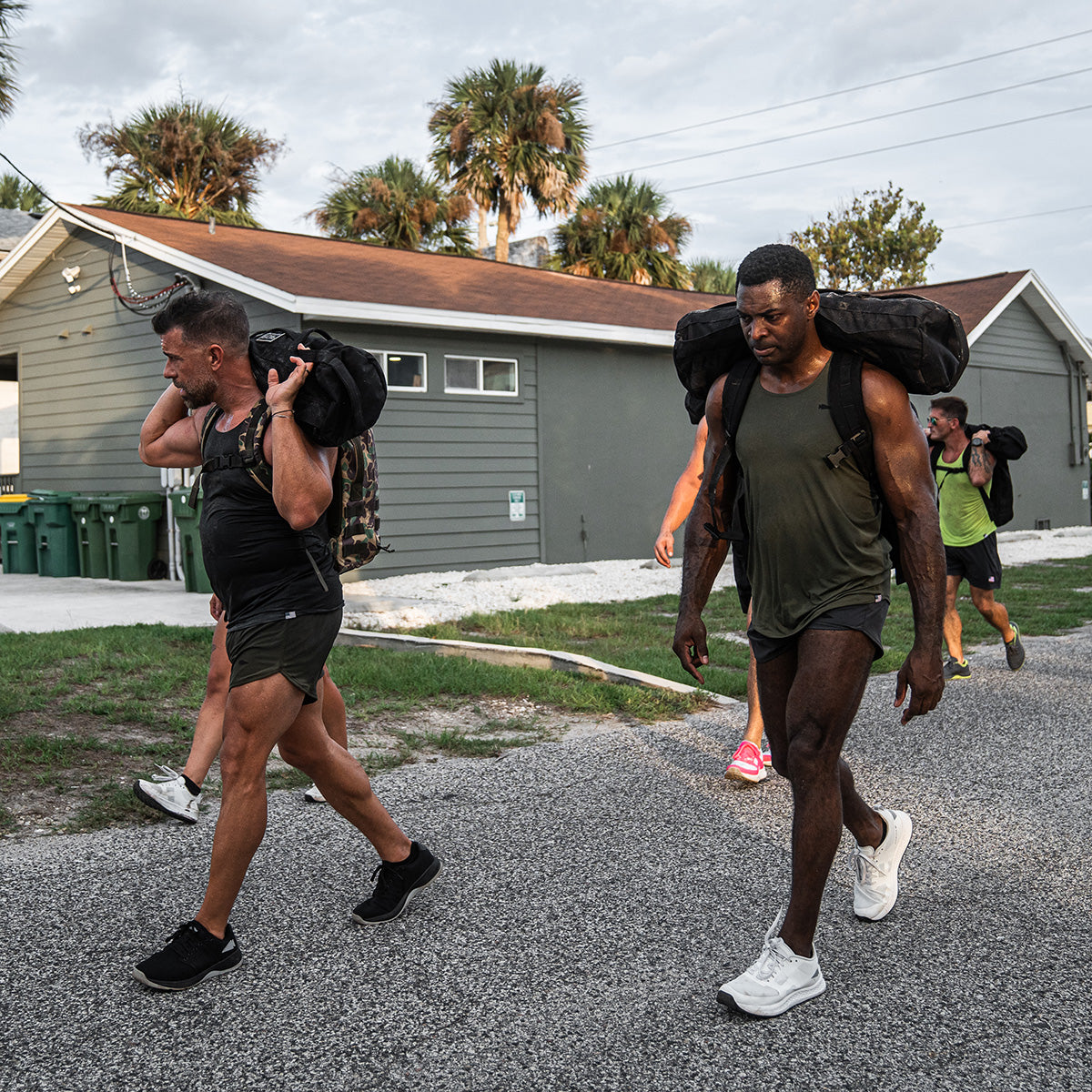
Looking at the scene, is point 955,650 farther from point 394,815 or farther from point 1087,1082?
point 1087,1082

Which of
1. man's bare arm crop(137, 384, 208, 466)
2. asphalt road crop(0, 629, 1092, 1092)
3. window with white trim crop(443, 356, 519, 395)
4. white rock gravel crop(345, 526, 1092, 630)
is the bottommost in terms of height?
asphalt road crop(0, 629, 1092, 1092)

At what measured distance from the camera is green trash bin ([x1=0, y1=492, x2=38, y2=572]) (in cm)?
1678

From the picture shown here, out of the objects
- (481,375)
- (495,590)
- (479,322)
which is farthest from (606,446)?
(495,590)

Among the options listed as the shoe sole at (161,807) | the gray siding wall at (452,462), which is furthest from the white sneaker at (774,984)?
the gray siding wall at (452,462)

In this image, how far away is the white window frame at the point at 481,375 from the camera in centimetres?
1540

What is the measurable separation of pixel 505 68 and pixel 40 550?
21510 mm

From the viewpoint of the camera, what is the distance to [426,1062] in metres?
2.83

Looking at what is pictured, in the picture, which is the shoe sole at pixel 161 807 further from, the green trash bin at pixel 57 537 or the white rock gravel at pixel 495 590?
the green trash bin at pixel 57 537

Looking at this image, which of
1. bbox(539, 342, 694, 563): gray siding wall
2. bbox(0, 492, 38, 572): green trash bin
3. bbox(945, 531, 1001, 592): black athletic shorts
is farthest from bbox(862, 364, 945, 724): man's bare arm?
bbox(0, 492, 38, 572): green trash bin

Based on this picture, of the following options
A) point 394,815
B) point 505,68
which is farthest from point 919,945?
point 505,68

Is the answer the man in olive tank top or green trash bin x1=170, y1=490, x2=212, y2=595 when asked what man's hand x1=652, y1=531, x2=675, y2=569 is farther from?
green trash bin x1=170, y1=490, x2=212, y2=595

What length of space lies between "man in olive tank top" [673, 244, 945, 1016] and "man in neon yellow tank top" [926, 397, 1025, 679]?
4.76 meters

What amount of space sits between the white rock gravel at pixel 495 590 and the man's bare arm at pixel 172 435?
6.39 m

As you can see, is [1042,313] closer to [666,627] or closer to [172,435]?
[666,627]
